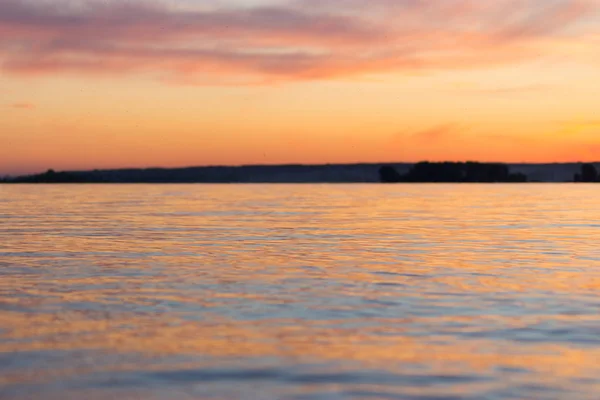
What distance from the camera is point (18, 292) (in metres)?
17.9

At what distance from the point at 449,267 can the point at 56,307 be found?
11649mm

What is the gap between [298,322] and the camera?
Answer: 47.1 feet

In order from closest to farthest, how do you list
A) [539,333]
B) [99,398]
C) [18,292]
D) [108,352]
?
[99,398]
[108,352]
[539,333]
[18,292]

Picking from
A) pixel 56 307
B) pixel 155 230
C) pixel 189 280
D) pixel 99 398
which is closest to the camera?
pixel 99 398

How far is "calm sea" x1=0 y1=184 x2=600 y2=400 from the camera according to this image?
10.5m

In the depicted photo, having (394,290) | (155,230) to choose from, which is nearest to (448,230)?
(155,230)

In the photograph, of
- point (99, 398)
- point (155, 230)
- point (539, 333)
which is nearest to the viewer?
point (99, 398)

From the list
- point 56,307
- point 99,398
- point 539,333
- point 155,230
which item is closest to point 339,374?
point 99,398

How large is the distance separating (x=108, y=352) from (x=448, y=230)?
2897 cm

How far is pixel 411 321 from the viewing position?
1455cm

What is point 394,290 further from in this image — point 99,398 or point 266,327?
point 99,398

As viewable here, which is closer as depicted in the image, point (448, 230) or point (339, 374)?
point (339, 374)

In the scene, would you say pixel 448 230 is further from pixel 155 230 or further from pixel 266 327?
pixel 266 327

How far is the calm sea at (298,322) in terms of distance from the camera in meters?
10.5
